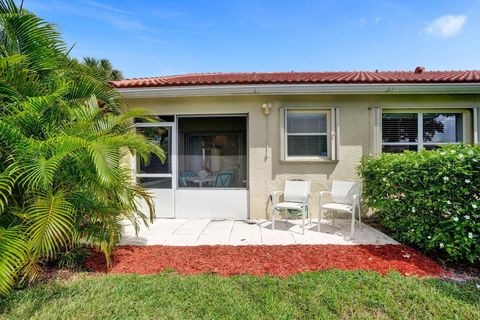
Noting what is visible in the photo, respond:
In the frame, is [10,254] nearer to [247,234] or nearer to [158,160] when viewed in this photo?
[247,234]

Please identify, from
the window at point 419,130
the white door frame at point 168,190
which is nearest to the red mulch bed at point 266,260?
the white door frame at point 168,190

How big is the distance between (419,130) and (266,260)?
6188 mm

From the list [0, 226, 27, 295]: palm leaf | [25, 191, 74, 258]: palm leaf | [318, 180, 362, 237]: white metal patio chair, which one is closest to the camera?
[0, 226, 27, 295]: palm leaf

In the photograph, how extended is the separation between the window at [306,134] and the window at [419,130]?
184 centimetres

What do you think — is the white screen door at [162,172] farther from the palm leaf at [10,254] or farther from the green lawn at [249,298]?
the palm leaf at [10,254]

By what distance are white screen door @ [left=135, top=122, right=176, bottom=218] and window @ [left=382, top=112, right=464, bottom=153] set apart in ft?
21.2

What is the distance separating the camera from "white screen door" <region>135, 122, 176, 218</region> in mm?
7223

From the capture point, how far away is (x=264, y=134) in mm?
6961

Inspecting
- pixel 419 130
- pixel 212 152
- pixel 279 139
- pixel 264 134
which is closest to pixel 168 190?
pixel 212 152

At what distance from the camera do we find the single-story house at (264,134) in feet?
22.2

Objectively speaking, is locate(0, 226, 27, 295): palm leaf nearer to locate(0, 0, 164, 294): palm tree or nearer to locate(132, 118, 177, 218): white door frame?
locate(0, 0, 164, 294): palm tree

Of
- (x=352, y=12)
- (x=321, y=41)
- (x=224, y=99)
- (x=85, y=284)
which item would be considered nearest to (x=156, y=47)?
(x=224, y=99)

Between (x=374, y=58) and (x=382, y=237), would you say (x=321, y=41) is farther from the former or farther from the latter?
(x=382, y=237)

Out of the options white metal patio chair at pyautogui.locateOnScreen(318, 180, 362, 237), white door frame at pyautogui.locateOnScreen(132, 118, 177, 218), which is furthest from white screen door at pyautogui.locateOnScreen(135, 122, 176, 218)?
white metal patio chair at pyautogui.locateOnScreen(318, 180, 362, 237)
